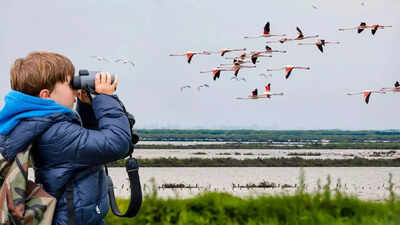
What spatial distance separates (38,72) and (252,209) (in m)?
4.60

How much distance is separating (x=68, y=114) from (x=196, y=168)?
26243mm

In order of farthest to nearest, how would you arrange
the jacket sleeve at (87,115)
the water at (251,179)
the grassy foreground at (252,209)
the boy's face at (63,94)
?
the water at (251,179), the grassy foreground at (252,209), the jacket sleeve at (87,115), the boy's face at (63,94)

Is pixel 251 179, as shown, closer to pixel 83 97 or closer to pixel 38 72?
pixel 83 97

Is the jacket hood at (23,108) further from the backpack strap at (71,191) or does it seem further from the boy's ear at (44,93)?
the backpack strap at (71,191)

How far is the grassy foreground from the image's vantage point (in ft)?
20.9

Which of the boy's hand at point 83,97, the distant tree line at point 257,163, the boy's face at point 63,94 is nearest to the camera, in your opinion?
the boy's face at point 63,94

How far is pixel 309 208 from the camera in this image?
650cm

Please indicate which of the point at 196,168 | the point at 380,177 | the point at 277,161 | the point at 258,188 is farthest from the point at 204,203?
the point at 277,161

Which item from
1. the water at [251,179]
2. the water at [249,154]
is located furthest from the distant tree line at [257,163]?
the water at [249,154]

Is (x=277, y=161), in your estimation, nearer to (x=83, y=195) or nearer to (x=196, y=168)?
(x=196, y=168)

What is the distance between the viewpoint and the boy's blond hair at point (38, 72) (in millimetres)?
2400

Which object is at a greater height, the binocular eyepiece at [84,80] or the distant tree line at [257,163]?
the binocular eyepiece at [84,80]

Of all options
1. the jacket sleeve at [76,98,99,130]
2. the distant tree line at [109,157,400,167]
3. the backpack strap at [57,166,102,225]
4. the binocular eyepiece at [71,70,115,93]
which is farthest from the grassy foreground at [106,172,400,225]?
the distant tree line at [109,157,400,167]

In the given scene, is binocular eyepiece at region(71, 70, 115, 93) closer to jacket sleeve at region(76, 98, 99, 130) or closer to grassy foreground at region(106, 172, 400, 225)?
jacket sleeve at region(76, 98, 99, 130)
